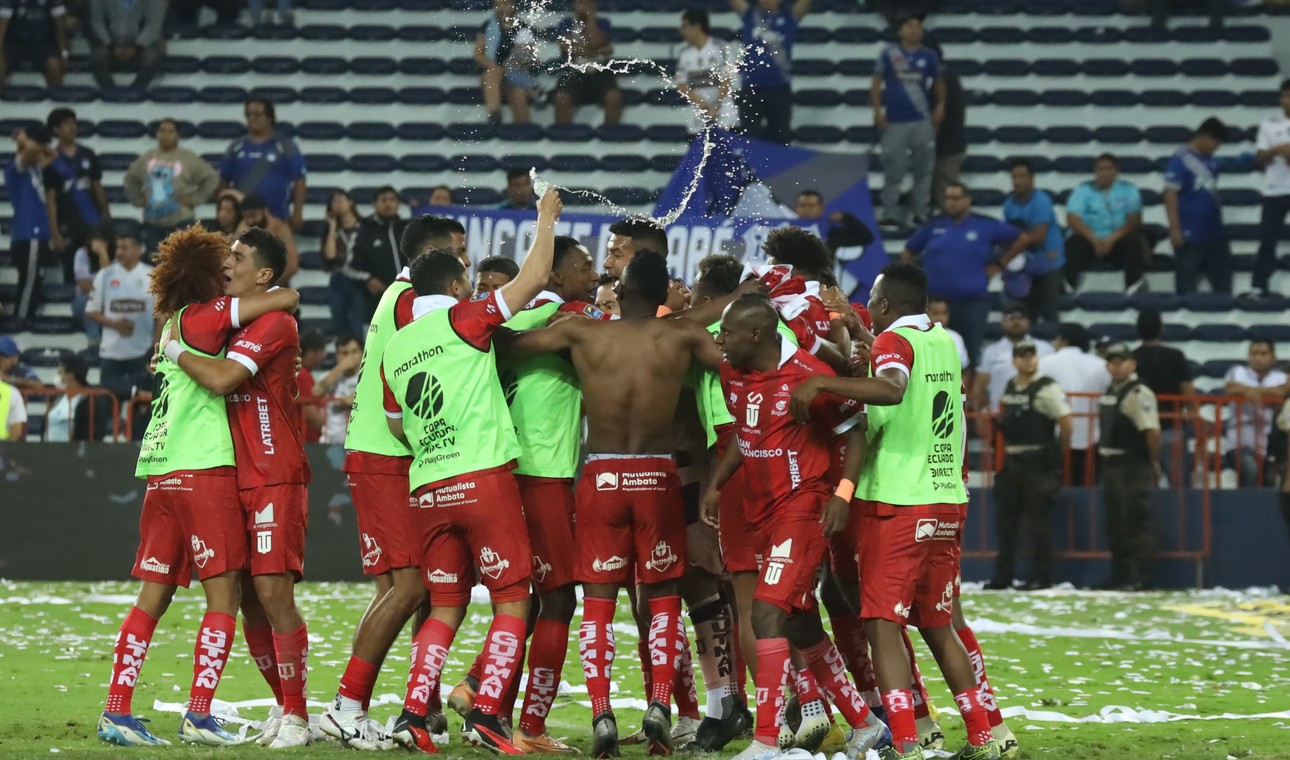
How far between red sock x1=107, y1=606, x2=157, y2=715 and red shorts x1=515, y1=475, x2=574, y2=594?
5.61 feet

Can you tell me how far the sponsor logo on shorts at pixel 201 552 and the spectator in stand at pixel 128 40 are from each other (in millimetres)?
15494

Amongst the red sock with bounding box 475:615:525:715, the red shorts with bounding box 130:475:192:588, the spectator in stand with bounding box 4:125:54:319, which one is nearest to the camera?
the red sock with bounding box 475:615:525:715

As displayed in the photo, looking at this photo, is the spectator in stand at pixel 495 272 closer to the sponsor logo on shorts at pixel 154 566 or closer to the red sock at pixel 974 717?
the sponsor logo on shorts at pixel 154 566

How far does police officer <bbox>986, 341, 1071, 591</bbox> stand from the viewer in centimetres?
1552

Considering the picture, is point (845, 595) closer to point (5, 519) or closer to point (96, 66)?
point (5, 519)

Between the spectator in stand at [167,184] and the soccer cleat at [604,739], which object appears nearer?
the soccer cleat at [604,739]

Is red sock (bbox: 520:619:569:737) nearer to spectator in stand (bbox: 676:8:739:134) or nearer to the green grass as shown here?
the green grass

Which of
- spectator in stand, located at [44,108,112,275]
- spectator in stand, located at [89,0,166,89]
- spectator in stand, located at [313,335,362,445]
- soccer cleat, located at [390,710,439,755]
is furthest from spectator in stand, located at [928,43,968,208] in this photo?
soccer cleat, located at [390,710,439,755]

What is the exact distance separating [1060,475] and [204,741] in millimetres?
9694

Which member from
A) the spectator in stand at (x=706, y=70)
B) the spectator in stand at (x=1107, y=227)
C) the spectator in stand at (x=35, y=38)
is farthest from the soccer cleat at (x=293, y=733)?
the spectator in stand at (x=35, y=38)

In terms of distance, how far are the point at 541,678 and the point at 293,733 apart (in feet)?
3.59

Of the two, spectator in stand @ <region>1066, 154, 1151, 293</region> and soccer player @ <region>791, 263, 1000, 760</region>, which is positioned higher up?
spectator in stand @ <region>1066, 154, 1151, 293</region>

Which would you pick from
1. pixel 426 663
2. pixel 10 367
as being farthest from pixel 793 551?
pixel 10 367

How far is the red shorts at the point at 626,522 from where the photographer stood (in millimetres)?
7793
